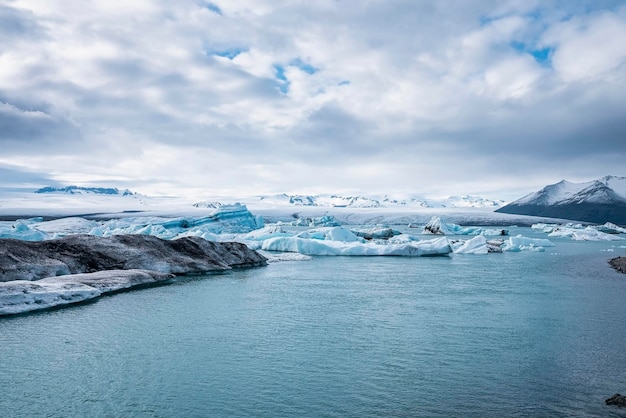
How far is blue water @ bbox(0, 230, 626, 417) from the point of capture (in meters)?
6.80

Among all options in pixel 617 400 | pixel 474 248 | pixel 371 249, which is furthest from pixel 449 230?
pixel 617 400

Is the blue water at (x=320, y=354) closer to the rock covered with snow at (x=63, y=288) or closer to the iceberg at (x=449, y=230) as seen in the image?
the rock covered with snow at (x=63, y=288)

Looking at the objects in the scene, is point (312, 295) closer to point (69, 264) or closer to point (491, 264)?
point (69, 264)

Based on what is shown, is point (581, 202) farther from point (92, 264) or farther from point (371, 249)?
point (92, 264)

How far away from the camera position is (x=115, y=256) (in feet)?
67.2

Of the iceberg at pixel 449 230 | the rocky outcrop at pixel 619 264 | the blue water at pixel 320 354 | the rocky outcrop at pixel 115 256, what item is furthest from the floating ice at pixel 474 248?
the iceberg at pixel 449 230

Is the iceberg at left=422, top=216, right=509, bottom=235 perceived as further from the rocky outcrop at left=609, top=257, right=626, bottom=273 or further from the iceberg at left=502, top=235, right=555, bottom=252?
the rocky outcrop at left=609, top=257, right=626, bottom=273

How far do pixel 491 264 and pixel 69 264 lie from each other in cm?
2187

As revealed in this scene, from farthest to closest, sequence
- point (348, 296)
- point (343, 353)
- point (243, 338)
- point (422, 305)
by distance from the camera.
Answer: point (348, 296), point (422, 305), point (243, 338), point (343, 353)

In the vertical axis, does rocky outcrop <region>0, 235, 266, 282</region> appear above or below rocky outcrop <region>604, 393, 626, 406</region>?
above

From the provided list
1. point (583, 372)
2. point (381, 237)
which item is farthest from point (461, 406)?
point (381, 237)

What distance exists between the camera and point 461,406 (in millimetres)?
6633

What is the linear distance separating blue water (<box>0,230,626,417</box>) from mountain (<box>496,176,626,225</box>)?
134425 mm

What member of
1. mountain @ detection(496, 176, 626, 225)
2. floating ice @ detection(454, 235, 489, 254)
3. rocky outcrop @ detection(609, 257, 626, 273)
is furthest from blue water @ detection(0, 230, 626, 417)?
mountain @ detection(496, 176, 626, 225)
